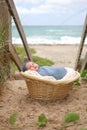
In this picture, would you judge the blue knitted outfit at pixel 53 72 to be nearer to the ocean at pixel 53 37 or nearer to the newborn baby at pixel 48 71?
the newborn baby at pixel 48 71

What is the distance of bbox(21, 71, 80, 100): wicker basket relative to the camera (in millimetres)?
4746

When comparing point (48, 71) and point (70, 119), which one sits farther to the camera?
point (48, 71)

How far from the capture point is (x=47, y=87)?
15.8 ft

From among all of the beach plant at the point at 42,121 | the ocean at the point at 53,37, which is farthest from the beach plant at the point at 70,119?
the ocean at the point at 53,37

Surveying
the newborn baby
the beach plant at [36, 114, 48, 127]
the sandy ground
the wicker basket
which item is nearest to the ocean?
the sandy ground

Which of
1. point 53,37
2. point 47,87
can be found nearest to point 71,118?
point 47,87

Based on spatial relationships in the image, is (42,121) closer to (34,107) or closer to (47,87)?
(34,107)

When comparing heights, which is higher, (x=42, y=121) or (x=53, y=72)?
(x=42, y=121)

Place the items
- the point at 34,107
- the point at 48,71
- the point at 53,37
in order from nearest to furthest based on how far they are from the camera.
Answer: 1. the point at 34,107
2. the point at 48,71
3. the point at 53,37

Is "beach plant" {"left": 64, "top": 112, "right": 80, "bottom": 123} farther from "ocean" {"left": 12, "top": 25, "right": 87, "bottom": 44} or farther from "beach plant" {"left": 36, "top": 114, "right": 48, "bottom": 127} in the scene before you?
"ocean" {"left": 12, "top": 25, "right": 87, "bottom": 44}

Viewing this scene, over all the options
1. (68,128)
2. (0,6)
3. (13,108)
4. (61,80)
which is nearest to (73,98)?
(61,80)

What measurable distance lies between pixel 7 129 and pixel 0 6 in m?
2.24

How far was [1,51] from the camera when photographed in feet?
16.2

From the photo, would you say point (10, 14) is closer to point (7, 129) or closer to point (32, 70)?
point (32, 70)
